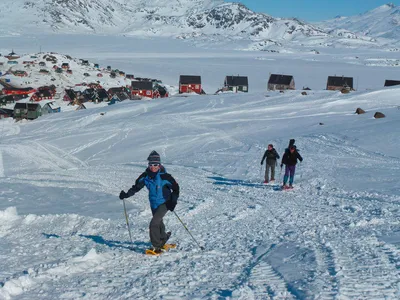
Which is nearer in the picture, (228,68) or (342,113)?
(342,113)

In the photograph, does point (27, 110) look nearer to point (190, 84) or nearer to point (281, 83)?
point (190, 84)

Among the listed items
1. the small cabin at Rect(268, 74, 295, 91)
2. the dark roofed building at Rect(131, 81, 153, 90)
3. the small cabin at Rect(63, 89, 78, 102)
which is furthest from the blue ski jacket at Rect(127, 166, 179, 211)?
the small cabin at Rect(268, 74, 295, 91)

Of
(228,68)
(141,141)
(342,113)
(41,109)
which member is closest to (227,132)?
(141,141)

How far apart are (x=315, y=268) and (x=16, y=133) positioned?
32.0 m

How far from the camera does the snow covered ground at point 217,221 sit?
4.83 metres

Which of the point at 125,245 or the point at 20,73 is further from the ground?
the point at 20,73

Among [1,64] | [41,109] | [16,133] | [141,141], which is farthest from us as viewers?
[1,64]

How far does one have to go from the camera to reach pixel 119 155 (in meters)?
23.0

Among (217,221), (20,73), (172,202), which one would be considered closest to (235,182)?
(217,221)

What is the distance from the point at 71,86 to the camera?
264 feet

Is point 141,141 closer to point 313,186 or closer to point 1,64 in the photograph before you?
point 313,186

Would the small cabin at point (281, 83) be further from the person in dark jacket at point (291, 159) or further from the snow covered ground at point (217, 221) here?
the person in dark jacket at point (291, 159)

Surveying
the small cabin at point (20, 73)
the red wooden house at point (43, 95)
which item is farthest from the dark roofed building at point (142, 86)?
the small cabin at point (20, 73)

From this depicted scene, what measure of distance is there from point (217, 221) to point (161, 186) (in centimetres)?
272
